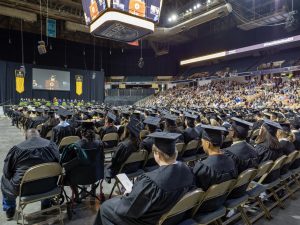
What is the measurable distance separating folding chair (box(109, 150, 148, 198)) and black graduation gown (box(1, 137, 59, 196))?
1121 millimetres

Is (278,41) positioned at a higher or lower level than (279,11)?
lower

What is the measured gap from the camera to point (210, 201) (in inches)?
98.4

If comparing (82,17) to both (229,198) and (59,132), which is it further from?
(229,198)

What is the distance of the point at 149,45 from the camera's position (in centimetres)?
3825

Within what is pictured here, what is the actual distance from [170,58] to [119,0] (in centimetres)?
2953

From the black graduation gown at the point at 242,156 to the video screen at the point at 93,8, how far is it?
365 inches

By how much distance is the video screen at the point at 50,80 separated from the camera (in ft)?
88.7

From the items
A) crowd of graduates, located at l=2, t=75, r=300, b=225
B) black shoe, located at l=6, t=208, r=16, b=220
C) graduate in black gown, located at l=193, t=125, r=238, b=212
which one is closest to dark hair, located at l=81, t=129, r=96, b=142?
crowd of graduates, located at l=2, t=75, r=300, b=225

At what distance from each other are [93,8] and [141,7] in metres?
2.37

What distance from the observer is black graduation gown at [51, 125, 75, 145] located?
5.51 m

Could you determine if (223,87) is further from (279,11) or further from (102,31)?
(102,31)

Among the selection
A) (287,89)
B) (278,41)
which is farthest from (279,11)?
(287,89)

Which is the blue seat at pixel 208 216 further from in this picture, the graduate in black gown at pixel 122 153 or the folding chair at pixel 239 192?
the graduate in black gown at pixel 122 153

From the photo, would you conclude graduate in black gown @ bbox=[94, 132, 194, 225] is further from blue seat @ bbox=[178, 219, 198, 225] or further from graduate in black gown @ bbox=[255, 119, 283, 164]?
graduate in black gown @ bbox=[255, 119, 283, 164]
